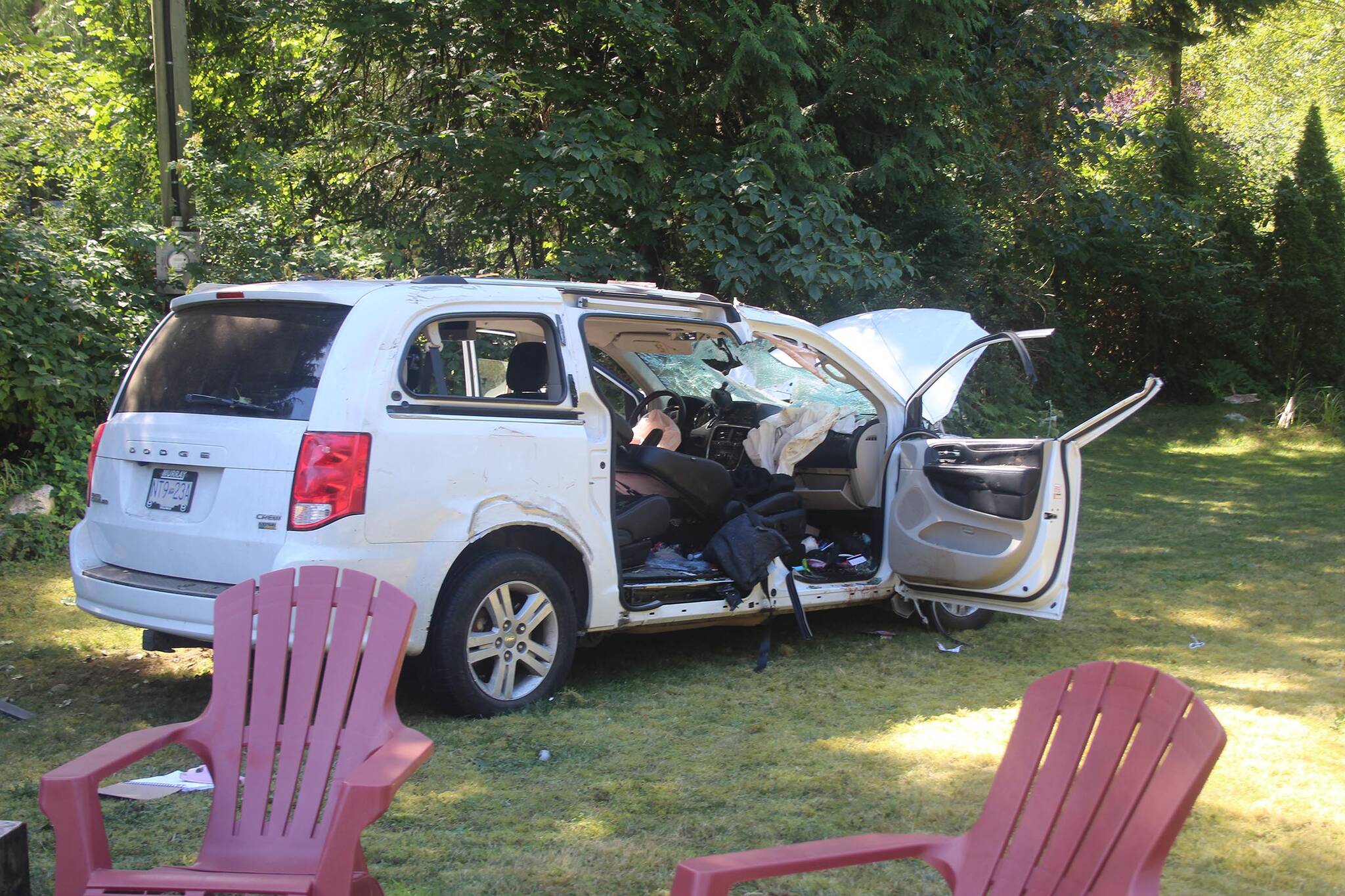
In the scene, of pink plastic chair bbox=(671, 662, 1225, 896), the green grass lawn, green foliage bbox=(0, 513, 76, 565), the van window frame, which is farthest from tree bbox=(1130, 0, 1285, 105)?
pink plastic chair bbox=(671, 662, 1225, 896)

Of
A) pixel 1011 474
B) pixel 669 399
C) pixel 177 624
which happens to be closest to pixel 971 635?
pixel 1011 474

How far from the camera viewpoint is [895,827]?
399 centimetres

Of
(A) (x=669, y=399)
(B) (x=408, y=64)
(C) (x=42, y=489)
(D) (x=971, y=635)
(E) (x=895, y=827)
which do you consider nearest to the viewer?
(E) (x=895, y=827)

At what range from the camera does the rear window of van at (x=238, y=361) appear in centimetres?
477

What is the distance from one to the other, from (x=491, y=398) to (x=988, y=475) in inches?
101

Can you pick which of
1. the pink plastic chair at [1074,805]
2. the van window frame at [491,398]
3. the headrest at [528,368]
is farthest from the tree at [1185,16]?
the pink plastic chair at [1074,805]

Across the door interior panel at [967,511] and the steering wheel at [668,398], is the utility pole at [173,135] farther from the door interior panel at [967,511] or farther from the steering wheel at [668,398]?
the door interior panel at [967,511]

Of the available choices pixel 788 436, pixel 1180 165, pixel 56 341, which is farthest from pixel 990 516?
pixel 1180 165

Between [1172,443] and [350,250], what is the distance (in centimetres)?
1203

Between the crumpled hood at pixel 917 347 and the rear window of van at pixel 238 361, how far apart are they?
10.1ft

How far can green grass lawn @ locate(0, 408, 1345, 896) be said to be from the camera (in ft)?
12.1

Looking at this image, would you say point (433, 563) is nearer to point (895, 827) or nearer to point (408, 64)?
point (895, 827)

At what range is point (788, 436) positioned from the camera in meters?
6.90

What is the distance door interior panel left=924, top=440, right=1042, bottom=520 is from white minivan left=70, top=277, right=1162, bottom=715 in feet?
0.04
